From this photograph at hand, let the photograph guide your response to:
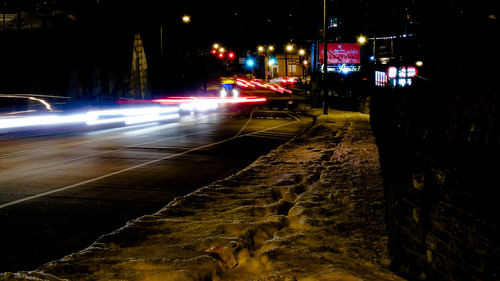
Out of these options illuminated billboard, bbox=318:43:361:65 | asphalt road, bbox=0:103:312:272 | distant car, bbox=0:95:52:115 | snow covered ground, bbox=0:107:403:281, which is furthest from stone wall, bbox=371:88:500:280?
illuminated billboard, bbox=318:43:361:65

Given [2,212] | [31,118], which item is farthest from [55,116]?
[2,212]

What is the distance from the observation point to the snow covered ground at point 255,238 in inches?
187

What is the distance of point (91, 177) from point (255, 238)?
586 cm

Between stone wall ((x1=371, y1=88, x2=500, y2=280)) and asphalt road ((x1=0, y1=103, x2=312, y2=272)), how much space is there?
13.2ft

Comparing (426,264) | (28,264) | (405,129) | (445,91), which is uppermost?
(445,91)

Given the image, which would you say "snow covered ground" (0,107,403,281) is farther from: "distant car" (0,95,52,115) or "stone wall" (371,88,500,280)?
"distant car" (0,95,52,115)

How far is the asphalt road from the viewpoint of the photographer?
6.53 metres

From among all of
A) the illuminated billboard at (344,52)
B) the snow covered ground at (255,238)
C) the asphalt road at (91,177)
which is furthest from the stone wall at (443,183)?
the illuminated billboard at (344,52)

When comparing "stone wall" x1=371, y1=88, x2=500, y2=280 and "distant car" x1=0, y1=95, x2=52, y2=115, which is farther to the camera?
"distant car" x1=0, y1=95, x2=52, y2=115

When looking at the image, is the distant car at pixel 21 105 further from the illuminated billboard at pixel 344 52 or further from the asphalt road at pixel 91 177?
the illuminated billboard at pixel 344 52

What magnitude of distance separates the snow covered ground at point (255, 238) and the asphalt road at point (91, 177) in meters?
0.60

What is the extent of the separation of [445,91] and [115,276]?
3.50 m

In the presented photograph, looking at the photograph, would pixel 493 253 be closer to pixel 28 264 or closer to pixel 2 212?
pixel 28 264

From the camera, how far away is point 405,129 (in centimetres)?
411
